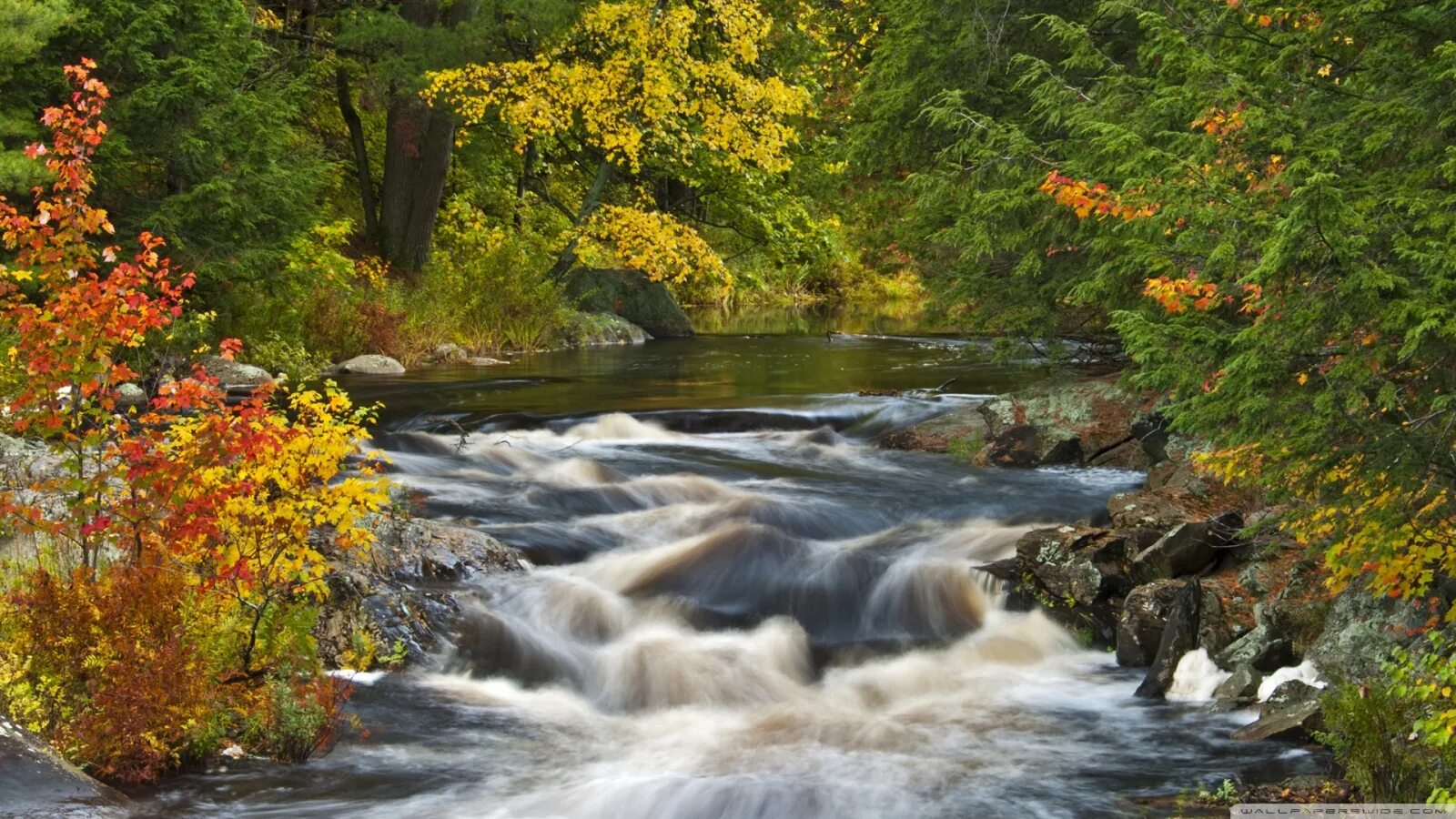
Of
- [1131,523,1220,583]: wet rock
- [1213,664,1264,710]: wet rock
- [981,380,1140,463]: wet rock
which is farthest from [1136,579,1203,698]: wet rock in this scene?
[981,380,1140,463]: wet rock

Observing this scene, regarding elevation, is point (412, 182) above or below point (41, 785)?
above

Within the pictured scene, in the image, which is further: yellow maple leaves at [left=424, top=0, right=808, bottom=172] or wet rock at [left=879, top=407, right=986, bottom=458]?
yellow maple leaves at [left=424, top=0, right=808, bottom=172]

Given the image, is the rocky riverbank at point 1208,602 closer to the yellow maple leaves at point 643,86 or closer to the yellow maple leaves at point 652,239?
the yellow maple leaves at point 643,86

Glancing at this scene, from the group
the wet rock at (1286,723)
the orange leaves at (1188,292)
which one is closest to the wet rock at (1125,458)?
the orange leaves at (1188,292)

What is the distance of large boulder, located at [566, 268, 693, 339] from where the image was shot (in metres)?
25.5

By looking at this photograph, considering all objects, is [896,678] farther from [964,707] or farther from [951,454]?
[951,454]

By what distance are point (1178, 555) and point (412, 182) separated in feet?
53.2

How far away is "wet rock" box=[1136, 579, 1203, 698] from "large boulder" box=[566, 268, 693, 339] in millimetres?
18712

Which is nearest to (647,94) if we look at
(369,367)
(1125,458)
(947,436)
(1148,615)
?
(369,367)

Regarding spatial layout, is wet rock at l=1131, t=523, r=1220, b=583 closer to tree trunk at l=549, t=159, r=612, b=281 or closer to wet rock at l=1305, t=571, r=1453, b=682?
wet rock at l=1305, t=571, r=1453, b=682

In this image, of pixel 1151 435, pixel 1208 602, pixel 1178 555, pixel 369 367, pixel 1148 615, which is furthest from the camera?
pixel 369 367

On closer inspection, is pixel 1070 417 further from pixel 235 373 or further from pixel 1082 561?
pixel 235 373

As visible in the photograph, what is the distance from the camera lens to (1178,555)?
315 inches

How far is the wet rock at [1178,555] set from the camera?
802cm
